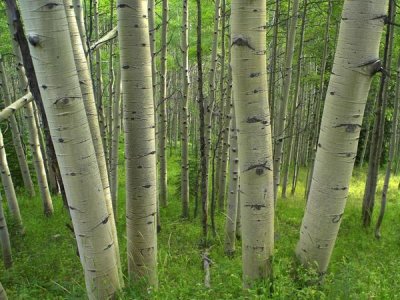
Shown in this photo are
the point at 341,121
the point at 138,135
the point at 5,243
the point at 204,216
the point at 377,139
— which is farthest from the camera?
the point at 377,139

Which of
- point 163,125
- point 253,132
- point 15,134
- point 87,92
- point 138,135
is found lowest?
point 163,125

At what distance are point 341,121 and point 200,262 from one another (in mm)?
4553

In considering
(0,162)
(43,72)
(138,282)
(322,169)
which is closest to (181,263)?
(138,282)

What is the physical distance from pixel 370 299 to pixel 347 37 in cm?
179

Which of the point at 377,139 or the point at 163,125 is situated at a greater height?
the point at 163,125

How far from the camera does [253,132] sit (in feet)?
7.53

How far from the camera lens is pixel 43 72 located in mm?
2102

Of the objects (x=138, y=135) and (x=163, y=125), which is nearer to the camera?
(x=138, y=135)

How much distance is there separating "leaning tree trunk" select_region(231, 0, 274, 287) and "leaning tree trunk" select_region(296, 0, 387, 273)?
310 mm

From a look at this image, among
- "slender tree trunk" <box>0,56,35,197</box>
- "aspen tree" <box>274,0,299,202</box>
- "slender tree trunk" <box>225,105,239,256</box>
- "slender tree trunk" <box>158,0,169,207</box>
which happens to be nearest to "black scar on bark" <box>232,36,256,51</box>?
"slender tree trunk" <box>225,105,239,256</box>

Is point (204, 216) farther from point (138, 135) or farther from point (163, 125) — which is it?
point (163, 125)

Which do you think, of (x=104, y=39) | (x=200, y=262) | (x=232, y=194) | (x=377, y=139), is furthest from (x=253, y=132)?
(x=377, y=139)

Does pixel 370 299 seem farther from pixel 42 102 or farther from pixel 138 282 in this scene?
pixel 42 102

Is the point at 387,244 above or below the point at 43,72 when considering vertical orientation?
below
